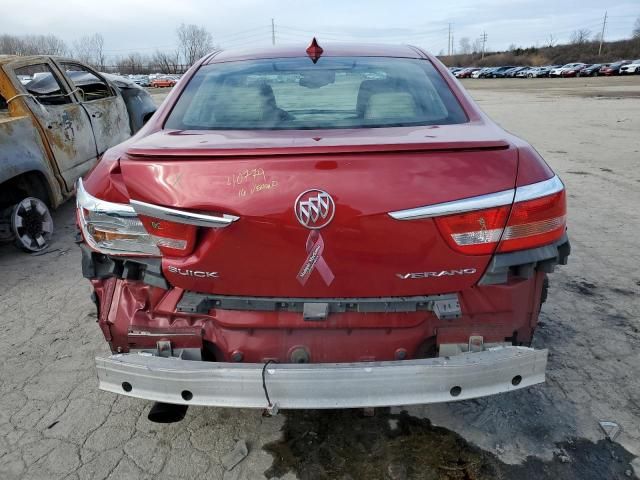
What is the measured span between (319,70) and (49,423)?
2.32 m

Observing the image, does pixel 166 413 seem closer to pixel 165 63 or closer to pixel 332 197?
pixel 332 197

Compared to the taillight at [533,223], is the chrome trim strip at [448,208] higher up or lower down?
higher up

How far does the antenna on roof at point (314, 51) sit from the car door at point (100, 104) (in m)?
3.91

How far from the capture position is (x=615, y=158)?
8883 millimetres

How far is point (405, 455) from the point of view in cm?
231

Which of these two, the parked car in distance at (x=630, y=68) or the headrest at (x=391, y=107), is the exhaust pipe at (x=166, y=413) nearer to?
the headrest at (x=391, y=107)

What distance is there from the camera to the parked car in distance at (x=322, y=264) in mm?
1800

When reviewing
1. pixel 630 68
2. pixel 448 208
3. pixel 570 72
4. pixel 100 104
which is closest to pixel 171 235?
pixel 448 208

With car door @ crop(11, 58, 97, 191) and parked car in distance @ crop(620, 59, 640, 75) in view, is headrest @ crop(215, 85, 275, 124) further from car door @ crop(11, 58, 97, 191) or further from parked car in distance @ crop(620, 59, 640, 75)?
parked car in distance @ crop(620, 59, 640, 75)

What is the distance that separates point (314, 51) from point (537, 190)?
68.2 inches

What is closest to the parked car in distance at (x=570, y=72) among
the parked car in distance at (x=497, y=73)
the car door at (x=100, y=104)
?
the parked car in distance at (x=497, y=73)

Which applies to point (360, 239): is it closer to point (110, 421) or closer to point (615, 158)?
point (110, 421)

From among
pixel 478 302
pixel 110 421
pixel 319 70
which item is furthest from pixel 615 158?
pixel 110 421

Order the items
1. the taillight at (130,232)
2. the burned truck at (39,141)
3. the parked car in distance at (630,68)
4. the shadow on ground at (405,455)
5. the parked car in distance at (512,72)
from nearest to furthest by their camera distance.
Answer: the taillight at (130,232), the shadow on ground at (405,455), the burned truck at (39,141), the parked car in distance at (630,68), the parked car in distance at (512,72)
